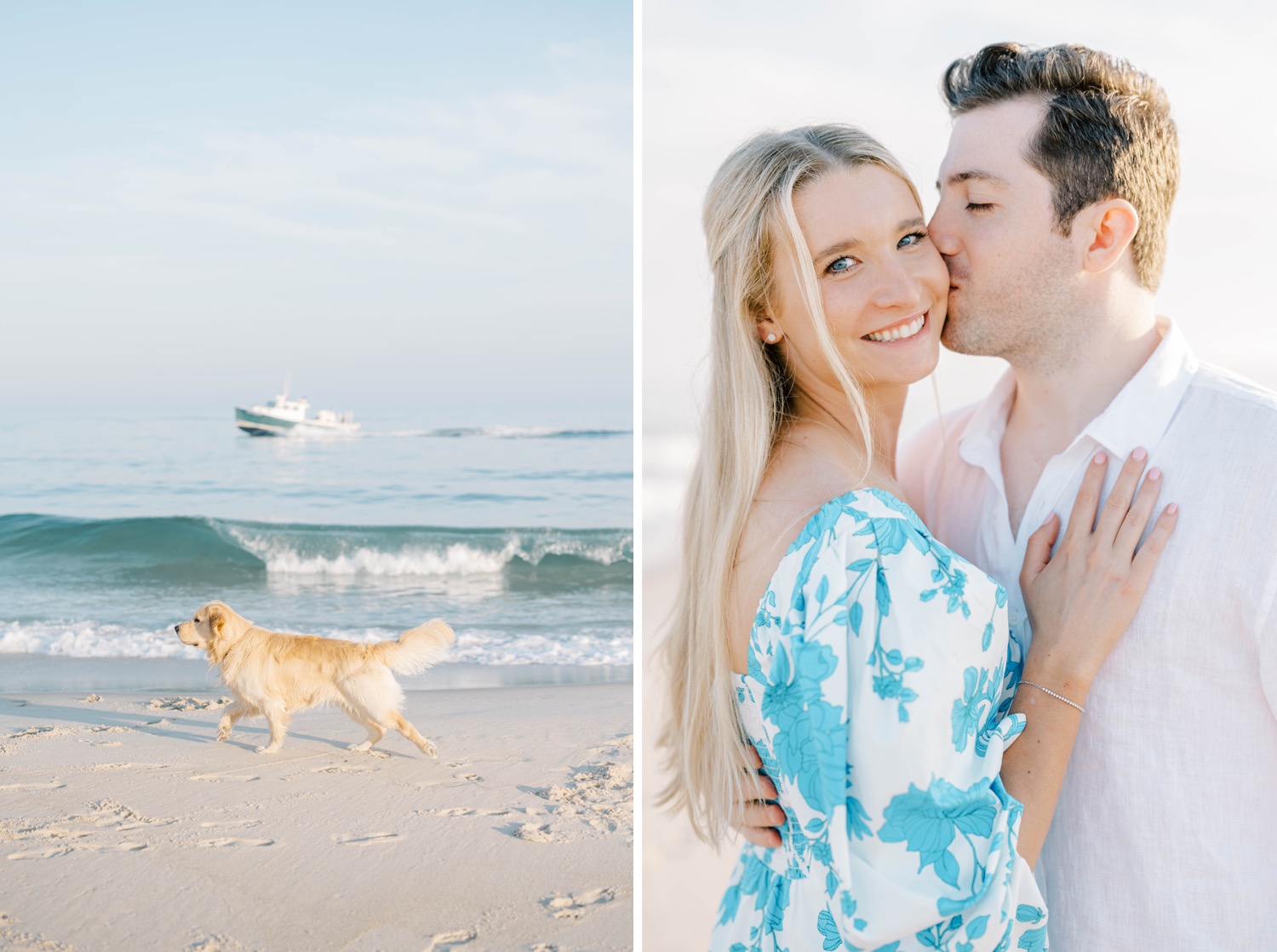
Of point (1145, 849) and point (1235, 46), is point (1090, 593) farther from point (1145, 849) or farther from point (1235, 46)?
point (1235, 46)

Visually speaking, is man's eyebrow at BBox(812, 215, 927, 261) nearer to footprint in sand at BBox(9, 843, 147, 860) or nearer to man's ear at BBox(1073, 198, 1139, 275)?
man's ear at BBox(1073, 198, 1139, 275)

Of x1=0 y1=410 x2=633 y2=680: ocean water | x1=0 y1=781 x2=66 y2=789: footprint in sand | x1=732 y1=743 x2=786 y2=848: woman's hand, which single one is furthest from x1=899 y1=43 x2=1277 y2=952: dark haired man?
x1=0 y1=410 x2=633 y2=680: ocean water

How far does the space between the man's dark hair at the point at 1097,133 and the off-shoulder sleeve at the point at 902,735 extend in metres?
0.69

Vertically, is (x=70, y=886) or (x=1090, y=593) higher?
(x=1090, y=593)

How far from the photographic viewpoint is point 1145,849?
1594mm

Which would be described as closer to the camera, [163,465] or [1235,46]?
Result: [1235,46]

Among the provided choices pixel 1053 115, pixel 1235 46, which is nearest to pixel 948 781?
pixel 1053 115

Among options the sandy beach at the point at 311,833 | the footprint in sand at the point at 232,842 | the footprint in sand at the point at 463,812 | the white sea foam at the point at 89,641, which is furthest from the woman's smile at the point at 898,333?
the white sea foam at the point at 89,641

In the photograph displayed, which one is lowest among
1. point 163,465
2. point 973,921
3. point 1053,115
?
point 163,465

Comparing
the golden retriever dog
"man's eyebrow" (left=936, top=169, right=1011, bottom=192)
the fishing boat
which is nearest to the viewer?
"man's eyebrow" (left=936, top=169, right=1011, bottom=192)

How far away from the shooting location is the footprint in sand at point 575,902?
10.6 feet

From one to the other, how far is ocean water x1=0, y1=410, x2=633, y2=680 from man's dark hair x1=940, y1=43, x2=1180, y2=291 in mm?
5177

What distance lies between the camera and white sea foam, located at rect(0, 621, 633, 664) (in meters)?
6.54

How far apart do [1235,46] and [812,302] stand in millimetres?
3205
